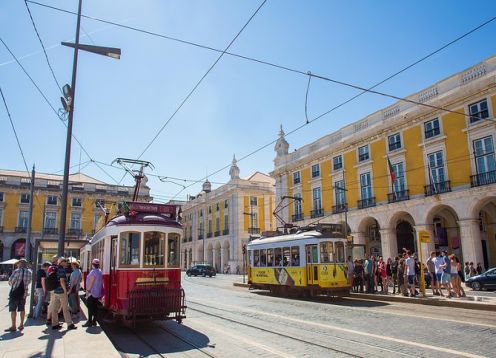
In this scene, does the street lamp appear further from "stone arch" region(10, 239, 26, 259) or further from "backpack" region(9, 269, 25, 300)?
"stone arch" region(10, 239, 26, 259)

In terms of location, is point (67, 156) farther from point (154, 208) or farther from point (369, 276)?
point (369, 276)

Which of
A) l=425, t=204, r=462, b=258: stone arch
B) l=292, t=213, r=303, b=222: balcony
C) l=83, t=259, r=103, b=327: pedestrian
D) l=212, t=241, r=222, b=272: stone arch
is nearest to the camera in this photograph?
l=83, t=259, r=103, b=327: pedestrian

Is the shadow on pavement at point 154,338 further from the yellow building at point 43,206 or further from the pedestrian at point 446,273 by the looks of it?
the yellow building at point 43,206

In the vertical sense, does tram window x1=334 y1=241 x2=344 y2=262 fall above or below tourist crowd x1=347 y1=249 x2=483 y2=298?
above

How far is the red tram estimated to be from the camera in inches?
373

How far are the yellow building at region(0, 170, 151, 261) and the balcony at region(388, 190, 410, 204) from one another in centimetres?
3797

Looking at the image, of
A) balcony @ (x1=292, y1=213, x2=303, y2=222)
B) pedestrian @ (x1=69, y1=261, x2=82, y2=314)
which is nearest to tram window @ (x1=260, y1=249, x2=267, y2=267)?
pedestrian @ (x1=69, y1=261, x2=82, y2=314)

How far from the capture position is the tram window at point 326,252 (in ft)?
57.4

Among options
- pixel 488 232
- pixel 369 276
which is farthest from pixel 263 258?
pixel 488 232

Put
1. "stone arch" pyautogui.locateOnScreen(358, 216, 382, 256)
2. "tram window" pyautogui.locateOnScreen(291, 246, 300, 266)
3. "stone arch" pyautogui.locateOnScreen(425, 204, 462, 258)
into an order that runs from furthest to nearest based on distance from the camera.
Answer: "stone arch" pyautogui.locateOnScreen(358, 216, 382, 256), "stone arch" pyautogui.locateOnScreen(425, 204, 462, 258), "tram window" pyautogui.locateOnScreen(291, 246, 300, 266)

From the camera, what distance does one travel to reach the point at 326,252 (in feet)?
57.8

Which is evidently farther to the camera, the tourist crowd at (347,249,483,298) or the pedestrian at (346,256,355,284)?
the pedestrian at (346,256,355,284)

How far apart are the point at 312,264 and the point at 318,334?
849 centimetres

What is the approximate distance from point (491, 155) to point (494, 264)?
822 centimetres
